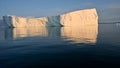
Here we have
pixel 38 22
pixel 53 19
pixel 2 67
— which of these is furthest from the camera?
pixel 38 22

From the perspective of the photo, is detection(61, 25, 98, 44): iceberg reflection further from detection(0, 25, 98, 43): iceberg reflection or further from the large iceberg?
the large iceberg

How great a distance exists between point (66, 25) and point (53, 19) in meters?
5.68

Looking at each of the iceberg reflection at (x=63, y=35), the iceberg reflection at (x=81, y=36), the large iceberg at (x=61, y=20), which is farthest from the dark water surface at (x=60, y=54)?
the large iceberg at (x=61, y=20)

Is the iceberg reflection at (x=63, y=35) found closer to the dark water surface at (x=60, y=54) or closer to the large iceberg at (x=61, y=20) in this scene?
the dark water surface at (x=60, y=54)

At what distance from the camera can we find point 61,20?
2297 inches

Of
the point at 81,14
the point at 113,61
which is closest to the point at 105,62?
the point at 113,61

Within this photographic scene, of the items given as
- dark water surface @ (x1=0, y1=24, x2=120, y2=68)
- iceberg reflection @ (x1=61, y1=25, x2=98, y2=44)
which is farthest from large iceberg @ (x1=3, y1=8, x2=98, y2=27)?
dark water surface @ (x1=0, y1=24, x2=120, y2=68)

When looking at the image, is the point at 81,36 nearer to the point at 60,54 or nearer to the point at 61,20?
the point at 60,54

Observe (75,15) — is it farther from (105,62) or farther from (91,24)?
(105,62)

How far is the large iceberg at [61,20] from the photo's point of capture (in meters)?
58.5

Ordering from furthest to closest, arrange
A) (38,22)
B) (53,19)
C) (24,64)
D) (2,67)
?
1. (38,22)
2. (53,19)
3. (24,64)
4. (2,67)

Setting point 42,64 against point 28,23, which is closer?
point 42,64

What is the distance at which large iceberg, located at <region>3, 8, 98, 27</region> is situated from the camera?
58.5 meters

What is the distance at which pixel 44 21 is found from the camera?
6134 cm
